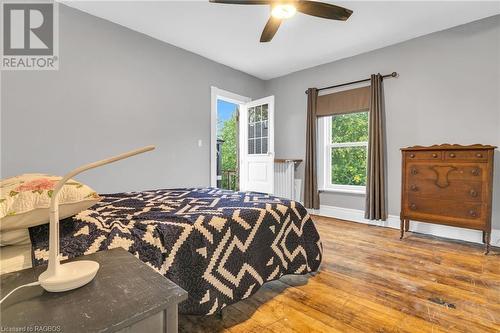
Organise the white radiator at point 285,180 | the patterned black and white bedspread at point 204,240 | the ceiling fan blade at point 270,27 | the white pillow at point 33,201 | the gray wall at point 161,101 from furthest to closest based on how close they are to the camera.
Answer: the white radiator at point 285,180
the gray wall at point 161,101
the ceiling fan blade at point 270,27
the patterned black and white bedspread at point 204,240
the white pillow at point 33,201

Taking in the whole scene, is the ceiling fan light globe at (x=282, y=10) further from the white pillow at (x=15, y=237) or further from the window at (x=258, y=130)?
the white pillow at (x=15, y=237)

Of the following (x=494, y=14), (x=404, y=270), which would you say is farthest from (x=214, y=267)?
(x=494, y=14)

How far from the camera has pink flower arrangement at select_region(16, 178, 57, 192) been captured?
1.00 m

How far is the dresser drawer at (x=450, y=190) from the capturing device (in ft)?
8.41

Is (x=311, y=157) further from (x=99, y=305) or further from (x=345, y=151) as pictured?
(x=99, y=305)

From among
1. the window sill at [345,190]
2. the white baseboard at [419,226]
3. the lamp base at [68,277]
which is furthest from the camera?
the window sill at [345,190]

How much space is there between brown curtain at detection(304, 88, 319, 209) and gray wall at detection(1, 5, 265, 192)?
5.52 feet

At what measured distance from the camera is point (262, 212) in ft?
5.49

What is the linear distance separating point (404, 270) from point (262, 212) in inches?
56.7

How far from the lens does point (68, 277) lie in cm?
66

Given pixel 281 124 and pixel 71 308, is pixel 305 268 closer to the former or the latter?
pixel 71 308

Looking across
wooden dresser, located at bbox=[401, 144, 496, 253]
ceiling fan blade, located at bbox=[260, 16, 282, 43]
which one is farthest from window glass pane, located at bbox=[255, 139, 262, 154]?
wooden dresser, located at bbox=[401, 144, 496, 253]

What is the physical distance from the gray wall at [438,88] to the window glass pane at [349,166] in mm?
294

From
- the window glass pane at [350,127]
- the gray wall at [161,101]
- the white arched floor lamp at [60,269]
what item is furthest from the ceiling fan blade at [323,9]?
the white arched floor lamp at [60,269]
